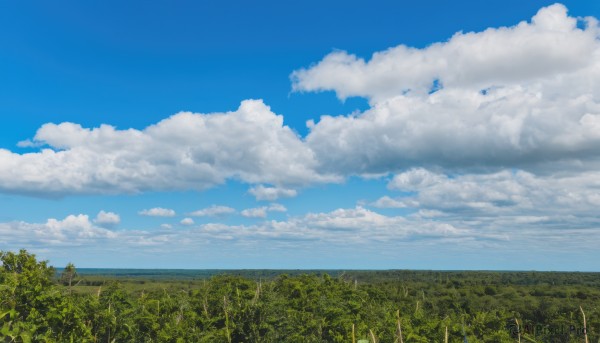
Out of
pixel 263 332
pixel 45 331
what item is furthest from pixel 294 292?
pixel 45 331

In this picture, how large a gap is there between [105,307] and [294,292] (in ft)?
61.8

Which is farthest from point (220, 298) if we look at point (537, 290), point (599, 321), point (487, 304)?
point (537, 290)

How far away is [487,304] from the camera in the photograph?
99.4 meters

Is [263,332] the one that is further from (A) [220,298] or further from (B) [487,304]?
(B) [487,304]

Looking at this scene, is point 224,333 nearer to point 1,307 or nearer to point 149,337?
point 149,337

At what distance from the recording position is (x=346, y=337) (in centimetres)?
2983

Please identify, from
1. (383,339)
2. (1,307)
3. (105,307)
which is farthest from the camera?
(105,307)

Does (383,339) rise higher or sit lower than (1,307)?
lower

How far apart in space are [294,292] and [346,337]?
1651cm

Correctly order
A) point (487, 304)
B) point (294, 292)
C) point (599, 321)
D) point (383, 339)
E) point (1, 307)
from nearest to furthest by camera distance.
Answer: point (1, 307) → point (383, 339) → point (294, 292) → point (599, 321) → point (487, 304)

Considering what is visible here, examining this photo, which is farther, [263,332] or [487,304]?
[487,304]

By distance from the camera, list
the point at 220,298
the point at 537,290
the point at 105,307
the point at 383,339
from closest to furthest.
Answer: the point at 383,339 → the point at 105,307 → the point at 220,298 → the point at 537,290

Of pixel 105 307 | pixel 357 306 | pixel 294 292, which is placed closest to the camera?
pixel 105 307

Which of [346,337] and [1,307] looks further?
[346,337]
